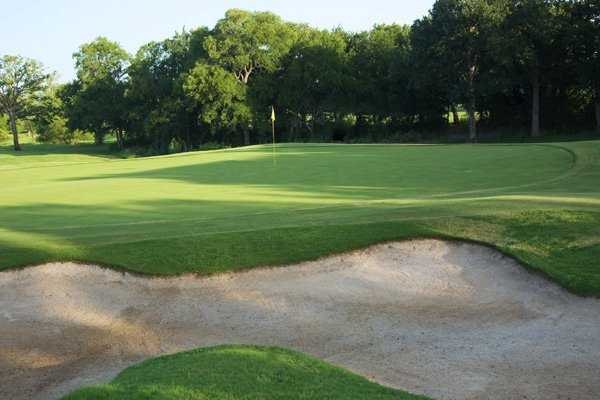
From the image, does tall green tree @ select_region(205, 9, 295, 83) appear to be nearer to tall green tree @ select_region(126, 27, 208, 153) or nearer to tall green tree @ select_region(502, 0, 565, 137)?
tall green tree @ select_region(126, 27, 208, 153)

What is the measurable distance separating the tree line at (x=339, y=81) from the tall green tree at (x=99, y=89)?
185 mm

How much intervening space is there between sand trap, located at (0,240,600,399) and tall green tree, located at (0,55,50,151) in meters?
84.4

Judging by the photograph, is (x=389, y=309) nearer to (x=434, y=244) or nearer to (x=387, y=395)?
(x=434, y=244)

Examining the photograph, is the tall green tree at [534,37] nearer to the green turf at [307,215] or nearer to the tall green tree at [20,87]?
the green turf at [307,215]

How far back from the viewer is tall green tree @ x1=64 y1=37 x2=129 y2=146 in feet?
269

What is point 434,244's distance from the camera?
34.2ft

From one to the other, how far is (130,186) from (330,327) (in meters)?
15.6

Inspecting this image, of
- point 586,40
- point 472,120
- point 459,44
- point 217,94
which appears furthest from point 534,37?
point 217,94

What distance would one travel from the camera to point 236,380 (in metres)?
5.31

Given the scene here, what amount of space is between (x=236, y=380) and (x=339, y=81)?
208 feet

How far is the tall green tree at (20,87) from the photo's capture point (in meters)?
83.7

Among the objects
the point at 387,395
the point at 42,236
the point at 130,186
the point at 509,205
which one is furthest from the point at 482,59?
the point at 387,395

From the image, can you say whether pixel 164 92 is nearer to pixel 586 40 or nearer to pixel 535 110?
pixel 535 110

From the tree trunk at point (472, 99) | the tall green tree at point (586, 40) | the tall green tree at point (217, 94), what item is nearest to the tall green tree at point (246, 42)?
the tall green tree at point (217, 94)
